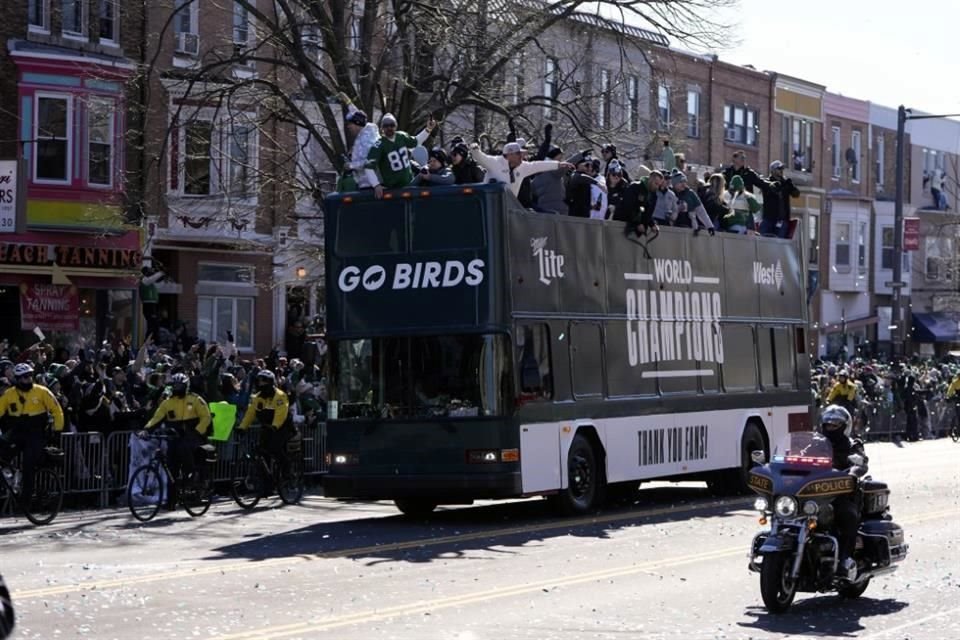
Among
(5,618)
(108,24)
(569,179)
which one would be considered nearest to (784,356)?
(569,179)

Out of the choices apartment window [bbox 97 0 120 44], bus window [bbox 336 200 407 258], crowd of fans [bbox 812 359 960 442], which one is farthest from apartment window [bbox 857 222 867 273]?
bus window [bbox 336 200 407 258]

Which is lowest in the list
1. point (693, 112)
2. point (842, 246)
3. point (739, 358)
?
point (739, 358)

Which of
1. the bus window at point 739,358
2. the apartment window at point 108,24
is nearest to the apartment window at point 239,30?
the apartment window at point 108,24

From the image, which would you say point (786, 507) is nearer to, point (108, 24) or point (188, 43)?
point (108, 24)

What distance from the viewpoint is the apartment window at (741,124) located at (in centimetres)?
5697

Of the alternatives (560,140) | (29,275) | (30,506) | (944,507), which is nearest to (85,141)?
(29,275)

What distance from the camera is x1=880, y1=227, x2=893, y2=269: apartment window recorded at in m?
65.7

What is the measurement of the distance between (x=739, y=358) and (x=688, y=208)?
2.37 meters

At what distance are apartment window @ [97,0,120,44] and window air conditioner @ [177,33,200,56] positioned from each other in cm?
181

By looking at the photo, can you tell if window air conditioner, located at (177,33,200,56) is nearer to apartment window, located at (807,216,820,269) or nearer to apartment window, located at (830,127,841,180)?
apartment window, located at (807,216,820,269)

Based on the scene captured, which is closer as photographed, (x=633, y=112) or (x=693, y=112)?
(x=633, y=112)

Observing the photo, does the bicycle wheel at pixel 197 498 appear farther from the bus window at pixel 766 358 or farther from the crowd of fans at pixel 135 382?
the bus window at pixel 766 358

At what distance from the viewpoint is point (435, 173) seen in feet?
65.7

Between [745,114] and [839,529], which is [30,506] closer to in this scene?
[839,529]
